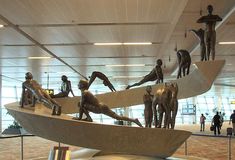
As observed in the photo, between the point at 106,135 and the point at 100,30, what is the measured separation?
653 cm

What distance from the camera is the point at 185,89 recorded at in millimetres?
8836

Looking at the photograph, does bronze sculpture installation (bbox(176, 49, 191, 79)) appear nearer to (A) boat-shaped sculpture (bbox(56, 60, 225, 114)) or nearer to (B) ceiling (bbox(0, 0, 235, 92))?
(A) boat-shaped sculpture (bbox(56, 60, 225, 114))

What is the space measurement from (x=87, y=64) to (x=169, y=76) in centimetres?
903

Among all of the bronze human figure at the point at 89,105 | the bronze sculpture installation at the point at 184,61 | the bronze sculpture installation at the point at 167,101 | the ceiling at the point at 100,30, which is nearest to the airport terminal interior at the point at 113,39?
the ceiling at the point at 100,30

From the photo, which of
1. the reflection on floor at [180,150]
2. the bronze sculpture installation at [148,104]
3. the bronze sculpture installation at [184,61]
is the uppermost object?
the bronze sculpture installation at [184,61]

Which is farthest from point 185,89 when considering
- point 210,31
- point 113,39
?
point 113,39

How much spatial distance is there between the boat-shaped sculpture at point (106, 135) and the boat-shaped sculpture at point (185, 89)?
1094mm

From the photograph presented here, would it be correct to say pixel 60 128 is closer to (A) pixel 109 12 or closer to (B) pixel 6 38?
(A) pixel 109 12

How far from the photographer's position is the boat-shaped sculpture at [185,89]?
775 centimetres

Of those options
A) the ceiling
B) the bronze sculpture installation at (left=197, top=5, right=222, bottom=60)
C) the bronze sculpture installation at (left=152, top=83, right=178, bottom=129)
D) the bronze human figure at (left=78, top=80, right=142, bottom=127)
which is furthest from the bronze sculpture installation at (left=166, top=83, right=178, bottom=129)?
the ceiling

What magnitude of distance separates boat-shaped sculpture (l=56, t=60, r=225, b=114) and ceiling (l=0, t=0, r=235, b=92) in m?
2.35

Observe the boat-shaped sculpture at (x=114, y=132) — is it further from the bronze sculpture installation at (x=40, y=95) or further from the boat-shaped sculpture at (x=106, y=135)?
the bronze sculpture installation at (x=40, y=95)

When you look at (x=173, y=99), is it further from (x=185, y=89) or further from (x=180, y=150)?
(x=180, y=150)

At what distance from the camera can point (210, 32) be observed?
816cm
